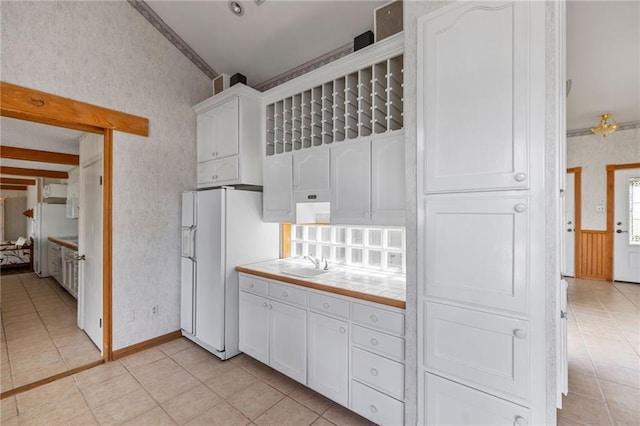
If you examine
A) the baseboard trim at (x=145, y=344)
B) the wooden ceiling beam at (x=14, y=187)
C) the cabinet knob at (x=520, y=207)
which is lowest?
the baseboard trim at (x=145, y=344)

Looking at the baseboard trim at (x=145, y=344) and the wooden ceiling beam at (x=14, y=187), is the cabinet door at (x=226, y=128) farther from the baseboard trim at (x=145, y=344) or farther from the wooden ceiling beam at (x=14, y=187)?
the wooden ceiling beam at (x=14, y=187)

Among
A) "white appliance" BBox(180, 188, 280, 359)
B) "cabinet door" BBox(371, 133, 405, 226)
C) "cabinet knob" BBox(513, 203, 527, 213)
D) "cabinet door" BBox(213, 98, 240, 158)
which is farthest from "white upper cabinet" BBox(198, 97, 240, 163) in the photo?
"cabinet knob" BBox(513, 203, 527, 213)

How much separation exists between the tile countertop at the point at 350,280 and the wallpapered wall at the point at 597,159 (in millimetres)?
5611

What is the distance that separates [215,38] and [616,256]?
7.39 meters

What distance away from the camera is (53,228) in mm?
6121

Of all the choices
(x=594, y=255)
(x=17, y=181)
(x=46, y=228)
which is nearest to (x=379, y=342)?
(x=594, y=255)

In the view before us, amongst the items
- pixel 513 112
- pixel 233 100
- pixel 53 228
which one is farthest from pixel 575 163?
pixel 53 228

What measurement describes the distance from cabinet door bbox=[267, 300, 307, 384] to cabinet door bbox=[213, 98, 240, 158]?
1.56 metres

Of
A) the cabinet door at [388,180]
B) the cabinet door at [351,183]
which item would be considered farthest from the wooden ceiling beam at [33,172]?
the cabinet door at [388,180]

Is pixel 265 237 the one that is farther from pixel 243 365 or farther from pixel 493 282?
pixel 493 282

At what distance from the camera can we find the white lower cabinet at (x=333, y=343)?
1.75 m

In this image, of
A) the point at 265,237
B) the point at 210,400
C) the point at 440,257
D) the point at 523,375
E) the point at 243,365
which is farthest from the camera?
the point at 265,237

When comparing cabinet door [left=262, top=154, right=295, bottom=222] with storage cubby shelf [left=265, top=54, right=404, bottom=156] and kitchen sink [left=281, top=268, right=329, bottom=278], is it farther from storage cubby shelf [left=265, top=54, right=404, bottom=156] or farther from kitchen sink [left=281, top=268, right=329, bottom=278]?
kitchen sink [left=281, top=268, right=329, bottom=278]

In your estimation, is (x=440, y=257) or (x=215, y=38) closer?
(x=440, y=257)
